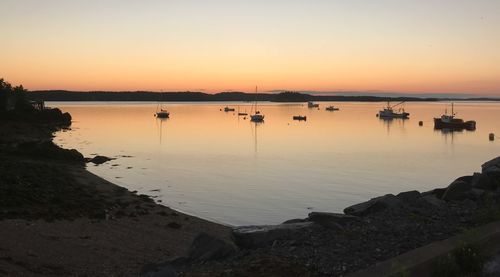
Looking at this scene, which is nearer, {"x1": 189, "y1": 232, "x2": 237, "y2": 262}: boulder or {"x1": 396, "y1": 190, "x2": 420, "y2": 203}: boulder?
{"x1": 189, "y1": 232, "x2": 237, "y2": 262}: boulder

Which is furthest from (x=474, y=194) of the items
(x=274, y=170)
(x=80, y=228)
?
(x=274, y=170)

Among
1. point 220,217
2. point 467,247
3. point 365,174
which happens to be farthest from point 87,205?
point 365,174

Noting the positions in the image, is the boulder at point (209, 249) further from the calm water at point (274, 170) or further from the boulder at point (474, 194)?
the calm water at point (274, 170)

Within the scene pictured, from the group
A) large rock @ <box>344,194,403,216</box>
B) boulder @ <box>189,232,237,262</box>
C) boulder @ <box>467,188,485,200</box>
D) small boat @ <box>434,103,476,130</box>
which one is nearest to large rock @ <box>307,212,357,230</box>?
boulder @ <box>189,232,237,262</box>

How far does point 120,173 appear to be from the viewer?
3622 cm

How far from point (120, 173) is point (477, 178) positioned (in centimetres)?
2625

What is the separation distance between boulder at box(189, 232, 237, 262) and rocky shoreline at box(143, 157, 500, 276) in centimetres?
2

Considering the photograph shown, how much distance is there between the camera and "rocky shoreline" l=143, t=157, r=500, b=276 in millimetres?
6945

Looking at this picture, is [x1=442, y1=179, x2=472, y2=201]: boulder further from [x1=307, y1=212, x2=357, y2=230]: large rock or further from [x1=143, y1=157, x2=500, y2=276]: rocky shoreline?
[x1=307, y1=212, x2=357, y2=230]: large rock

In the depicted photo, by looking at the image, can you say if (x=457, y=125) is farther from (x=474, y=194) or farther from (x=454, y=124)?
(x=474, y=194)

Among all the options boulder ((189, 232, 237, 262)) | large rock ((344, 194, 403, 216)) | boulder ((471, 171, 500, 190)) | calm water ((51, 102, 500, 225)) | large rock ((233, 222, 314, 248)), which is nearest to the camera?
boulder ((189, 232, 237, 262))

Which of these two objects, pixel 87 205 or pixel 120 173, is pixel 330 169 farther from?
pixel 87 205

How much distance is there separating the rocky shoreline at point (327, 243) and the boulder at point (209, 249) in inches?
0.7

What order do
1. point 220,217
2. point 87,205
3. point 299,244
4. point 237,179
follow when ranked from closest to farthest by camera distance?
point 299,244, point 87,205, point 220,217, point 237,179
